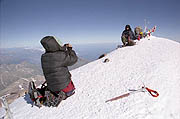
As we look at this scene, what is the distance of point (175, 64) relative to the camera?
8.84 meters

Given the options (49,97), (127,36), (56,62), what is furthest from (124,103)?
(127,36)

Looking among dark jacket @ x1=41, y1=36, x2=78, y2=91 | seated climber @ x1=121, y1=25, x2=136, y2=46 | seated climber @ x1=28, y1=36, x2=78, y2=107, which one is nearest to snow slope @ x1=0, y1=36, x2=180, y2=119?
seated climber @ x1=28, y1=36, x2=78, y2=107

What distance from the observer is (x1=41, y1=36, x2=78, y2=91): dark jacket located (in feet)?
16.4

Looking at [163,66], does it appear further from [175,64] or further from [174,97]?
[174,97]

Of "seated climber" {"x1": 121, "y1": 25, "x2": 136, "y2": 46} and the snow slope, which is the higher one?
"seated climber" {"x1": 121, "y1": 25, "x2": 136, "y2": 46}

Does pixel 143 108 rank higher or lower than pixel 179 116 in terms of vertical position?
higher

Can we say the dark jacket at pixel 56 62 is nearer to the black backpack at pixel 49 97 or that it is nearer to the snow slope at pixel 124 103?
the black backpack at pixel 49 97

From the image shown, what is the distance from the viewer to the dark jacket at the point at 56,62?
501 cm

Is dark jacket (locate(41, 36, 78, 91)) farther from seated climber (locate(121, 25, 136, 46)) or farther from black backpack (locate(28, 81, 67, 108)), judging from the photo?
seated climber (locate(121, 25, 136, 46))

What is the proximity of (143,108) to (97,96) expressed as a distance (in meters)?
2.57

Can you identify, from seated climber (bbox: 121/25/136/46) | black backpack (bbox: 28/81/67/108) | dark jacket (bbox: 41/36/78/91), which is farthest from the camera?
seated climber (bbox: 121/25/136/46)

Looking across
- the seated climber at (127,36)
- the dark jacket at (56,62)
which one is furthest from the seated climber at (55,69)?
the seated climber at (127,36)

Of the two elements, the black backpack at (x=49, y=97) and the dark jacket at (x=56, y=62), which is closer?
the dark jacket at (x=56, y=62)

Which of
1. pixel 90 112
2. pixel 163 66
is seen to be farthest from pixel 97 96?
pixel 163 66
